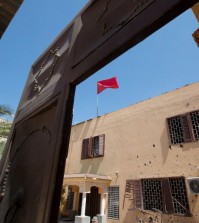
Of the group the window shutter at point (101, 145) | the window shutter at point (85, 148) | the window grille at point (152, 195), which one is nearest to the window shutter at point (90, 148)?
the window shutter at point (85, 148)

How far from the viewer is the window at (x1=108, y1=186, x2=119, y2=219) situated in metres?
10.6

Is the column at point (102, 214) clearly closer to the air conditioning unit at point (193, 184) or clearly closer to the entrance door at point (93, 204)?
the entrance door at point (93, 204)

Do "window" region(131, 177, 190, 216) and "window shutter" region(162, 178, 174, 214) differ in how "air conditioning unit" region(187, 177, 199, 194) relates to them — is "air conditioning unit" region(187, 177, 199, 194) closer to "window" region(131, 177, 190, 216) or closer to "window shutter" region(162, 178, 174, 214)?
"window" region(131, 177, 190, 216)

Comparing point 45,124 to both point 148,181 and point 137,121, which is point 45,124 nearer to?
point 148,181

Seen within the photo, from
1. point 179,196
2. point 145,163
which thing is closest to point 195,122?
point 145,163

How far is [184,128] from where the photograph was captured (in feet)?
29.8

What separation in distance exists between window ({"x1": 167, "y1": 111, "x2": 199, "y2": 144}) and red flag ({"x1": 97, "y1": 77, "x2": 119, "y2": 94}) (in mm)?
5537

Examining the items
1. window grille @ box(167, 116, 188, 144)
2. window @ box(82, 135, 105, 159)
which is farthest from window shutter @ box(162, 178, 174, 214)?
window @ box(82, 135, 105, 159)

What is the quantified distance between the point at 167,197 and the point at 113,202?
11.7ft

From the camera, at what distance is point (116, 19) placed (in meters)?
1.57

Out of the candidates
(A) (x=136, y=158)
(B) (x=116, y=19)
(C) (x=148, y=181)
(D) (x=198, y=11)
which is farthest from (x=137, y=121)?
(B) (x=116, y=19)

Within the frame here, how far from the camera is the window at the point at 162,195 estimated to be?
8281mm

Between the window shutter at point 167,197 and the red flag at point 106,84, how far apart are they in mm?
7514

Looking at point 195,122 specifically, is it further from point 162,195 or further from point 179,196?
point 162,195
